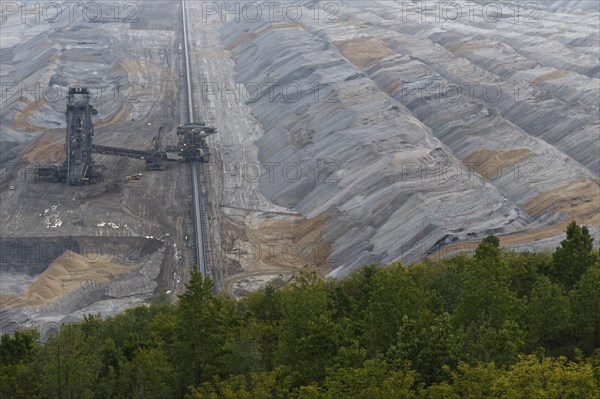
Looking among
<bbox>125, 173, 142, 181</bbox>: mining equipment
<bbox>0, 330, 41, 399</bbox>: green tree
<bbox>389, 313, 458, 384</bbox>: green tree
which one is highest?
<bbox>389, 313, 458, 384</bbox>: green tree

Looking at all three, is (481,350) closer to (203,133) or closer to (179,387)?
(179,387)

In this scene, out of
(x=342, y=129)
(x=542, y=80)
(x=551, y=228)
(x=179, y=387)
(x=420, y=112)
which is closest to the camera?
(x=179, y=387)

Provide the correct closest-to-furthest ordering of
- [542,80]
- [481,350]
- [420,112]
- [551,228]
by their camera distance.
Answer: [481,350], [551,228], [420,112], [542,80]

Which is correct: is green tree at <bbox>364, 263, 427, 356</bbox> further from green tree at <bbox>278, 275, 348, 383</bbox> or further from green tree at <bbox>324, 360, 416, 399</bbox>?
green tree at <bbox>324, 360, 416, 399</bbox>

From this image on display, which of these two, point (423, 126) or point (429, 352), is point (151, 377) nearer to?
point (429, 352)

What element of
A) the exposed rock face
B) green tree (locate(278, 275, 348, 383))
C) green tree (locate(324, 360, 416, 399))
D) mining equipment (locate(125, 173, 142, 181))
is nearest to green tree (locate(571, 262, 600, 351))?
green tree (locate(278, 275, 348, 383))

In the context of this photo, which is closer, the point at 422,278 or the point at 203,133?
the point at 422,278

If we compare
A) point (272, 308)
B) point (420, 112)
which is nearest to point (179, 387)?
point (272, 308)
